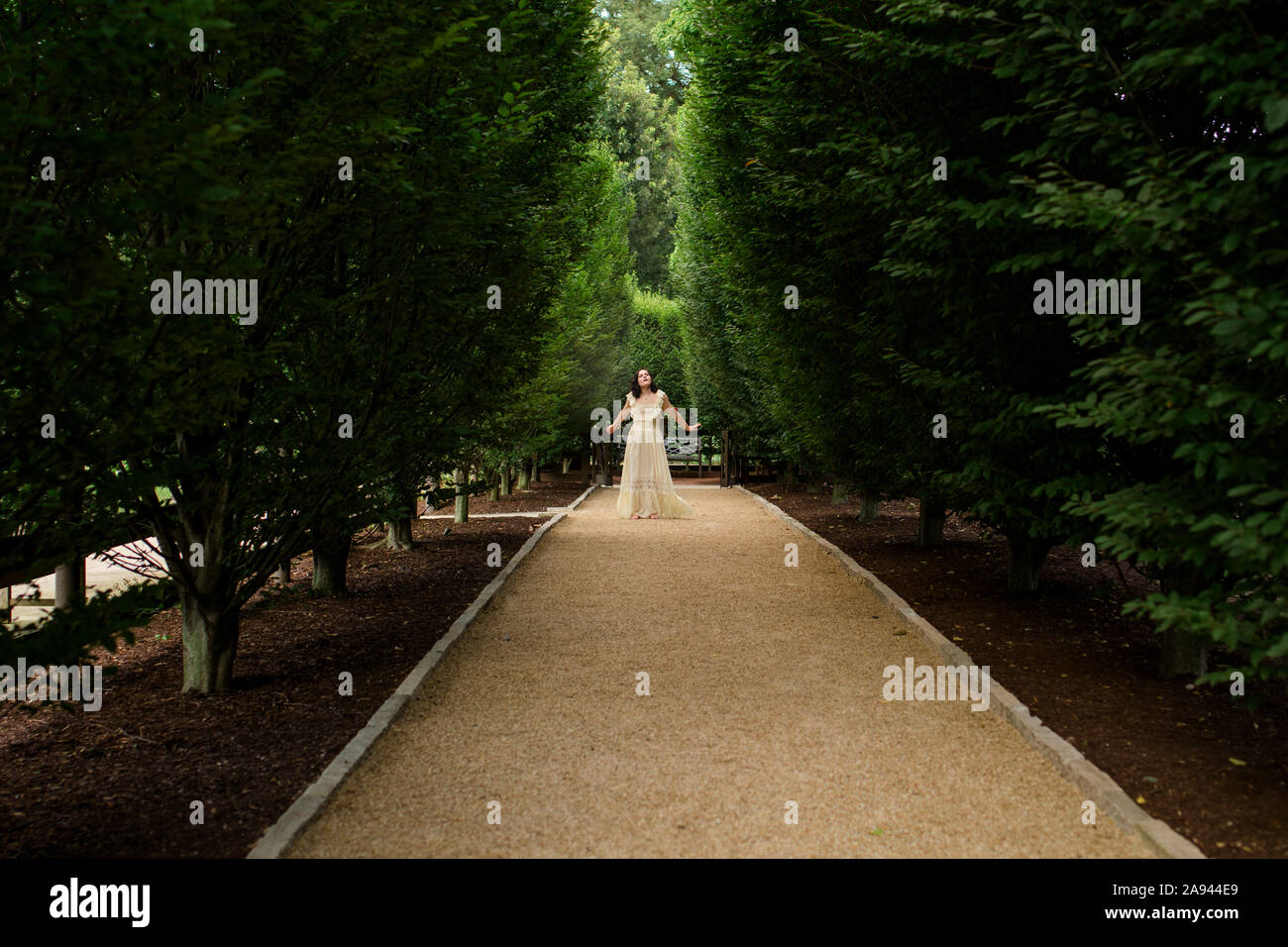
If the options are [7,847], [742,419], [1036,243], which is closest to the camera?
[7,847]

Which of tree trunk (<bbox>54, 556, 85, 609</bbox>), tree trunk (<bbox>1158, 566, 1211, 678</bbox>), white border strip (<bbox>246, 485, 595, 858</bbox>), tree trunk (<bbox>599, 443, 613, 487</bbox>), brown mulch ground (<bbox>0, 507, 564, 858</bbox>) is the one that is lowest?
brown mulch ground (<bbox>0, 507, 564, 858</bbox>)

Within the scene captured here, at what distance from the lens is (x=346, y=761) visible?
4.69 meters

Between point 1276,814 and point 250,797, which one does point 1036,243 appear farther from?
point 250,797

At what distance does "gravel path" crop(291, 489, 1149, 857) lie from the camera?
3912 mm

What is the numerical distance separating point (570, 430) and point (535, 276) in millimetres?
16194

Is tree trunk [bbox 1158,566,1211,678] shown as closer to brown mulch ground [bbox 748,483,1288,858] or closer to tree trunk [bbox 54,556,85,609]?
brown mulch ground [bbox 748,483,1288,858]

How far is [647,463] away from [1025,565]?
906 cm

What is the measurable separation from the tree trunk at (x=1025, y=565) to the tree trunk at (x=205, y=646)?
7010 millimetres

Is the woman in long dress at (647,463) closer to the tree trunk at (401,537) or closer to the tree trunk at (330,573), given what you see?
the tree trunk at (401,537)

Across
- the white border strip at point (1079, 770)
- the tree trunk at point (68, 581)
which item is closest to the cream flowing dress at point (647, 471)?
the white border strip at point (1079, 770)

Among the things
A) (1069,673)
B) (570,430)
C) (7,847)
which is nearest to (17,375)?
(7,847)

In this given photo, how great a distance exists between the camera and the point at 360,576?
1118cm

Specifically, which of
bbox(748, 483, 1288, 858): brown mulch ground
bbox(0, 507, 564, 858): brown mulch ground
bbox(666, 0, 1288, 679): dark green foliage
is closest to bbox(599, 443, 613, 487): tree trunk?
bbox(666, 0, 1288, 679): dark green foliage

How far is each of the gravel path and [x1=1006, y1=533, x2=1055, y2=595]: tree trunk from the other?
5.30 ft
